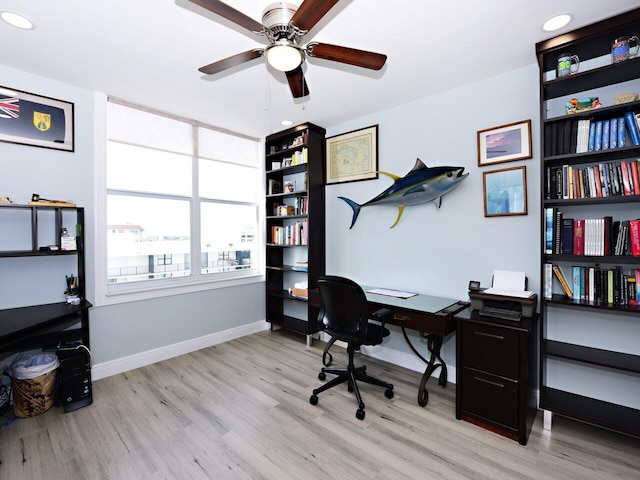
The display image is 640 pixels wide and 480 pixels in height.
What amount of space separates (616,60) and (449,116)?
1108 millimetres

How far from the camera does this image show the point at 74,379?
227 centimetres

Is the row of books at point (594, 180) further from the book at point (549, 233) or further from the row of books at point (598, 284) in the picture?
the row of books at point (598, 284)

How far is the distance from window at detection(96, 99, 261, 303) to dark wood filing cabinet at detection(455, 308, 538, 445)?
2777 millimetres

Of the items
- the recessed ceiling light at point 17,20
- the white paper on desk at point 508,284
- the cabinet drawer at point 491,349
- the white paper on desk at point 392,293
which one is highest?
the recessed ceiling light at point 17,20

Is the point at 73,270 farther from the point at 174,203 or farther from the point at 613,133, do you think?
the point at 613,133

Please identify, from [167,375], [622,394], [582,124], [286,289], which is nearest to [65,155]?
[167,375]

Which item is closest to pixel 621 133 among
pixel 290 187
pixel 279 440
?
pixel 279 440

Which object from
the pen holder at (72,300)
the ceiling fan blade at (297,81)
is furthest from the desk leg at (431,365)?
the pen holder at (72,300)

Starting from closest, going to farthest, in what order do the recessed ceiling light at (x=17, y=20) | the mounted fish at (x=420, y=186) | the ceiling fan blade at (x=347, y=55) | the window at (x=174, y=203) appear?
the ceiling fan blade at (x=347, y=55) < the recessed ceiling light at (x=17, y=20) < the mounted fish at (x=420, y=186) < the window at (x=174, y=203)

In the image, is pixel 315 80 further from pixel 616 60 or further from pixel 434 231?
pixel 616 60

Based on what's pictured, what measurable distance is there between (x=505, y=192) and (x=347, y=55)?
5.50ft

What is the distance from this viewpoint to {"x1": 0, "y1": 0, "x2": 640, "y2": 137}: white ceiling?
1.73 m

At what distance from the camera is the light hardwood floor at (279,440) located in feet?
5.54

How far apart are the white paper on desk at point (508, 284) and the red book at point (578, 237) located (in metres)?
0.37
